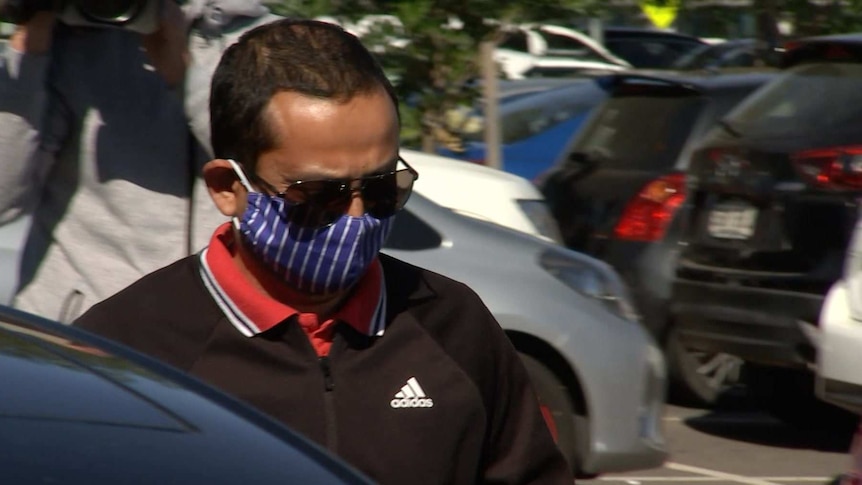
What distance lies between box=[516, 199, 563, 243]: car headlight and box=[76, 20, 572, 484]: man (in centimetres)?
484

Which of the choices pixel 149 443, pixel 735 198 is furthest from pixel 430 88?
pixel 149 443

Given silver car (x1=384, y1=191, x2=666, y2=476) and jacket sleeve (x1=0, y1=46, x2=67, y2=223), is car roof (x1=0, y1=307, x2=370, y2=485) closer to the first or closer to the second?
jacket sleeve (x1=0, y1=46, x2=67, y2=223)

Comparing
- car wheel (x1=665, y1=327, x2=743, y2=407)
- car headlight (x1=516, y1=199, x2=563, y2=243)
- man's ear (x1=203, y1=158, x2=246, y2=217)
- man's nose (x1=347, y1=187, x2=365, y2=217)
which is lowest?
car wheel (x1=665, y1=327, x2=743, y2=407)

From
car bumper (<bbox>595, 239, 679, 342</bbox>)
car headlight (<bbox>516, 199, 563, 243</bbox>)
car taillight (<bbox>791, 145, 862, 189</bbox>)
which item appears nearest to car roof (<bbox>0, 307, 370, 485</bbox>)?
car headlight (<bbox>516, 199, 563, 243</bbox>)

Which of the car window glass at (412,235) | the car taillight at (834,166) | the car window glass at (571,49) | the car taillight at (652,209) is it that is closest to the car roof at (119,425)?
the car window glass at (412,235)

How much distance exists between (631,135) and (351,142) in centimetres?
654

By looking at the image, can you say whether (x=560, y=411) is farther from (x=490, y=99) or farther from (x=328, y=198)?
(x=328, y=198)

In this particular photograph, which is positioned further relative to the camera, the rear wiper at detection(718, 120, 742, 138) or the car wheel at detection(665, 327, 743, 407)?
the car wheel at detection(665, 327, 743, 407)

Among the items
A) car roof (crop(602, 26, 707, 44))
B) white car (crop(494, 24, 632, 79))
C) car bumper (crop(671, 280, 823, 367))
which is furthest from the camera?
car roof (crop(602, 26, 707, 44))

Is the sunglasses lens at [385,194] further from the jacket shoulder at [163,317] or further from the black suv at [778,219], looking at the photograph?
the black suv at [778,219]

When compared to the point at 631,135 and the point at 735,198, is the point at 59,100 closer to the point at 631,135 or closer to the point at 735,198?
the point at 735,198

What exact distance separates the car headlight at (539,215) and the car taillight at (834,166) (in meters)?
1.08

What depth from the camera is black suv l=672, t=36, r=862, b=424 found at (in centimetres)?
697

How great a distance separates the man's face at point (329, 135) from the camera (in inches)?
86.4
